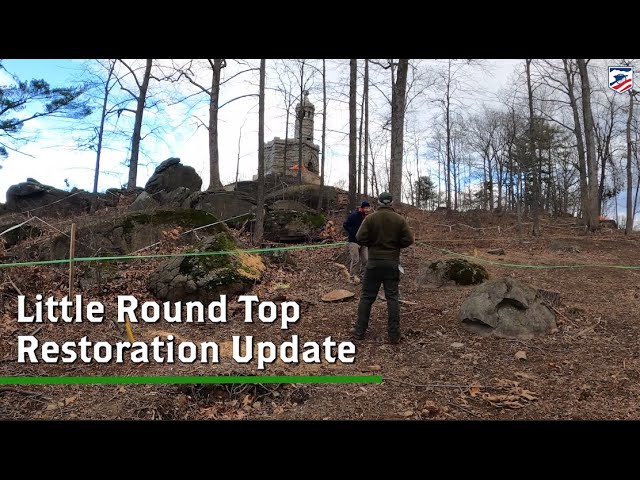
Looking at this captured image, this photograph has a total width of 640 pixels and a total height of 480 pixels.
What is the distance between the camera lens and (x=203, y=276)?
8.06m

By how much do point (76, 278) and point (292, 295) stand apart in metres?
4.43

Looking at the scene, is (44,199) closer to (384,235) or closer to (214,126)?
(214,126)

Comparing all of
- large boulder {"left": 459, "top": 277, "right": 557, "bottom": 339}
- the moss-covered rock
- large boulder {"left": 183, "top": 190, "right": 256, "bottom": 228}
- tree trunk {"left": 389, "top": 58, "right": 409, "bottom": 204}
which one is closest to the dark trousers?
large boulder {"left": 459, "top": 277, "right": 557, "bottom": 339}

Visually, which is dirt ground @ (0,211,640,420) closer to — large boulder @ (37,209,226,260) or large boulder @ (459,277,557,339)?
large boulder @ (459,277,557,339)

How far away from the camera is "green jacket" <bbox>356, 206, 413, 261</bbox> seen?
20.0ft

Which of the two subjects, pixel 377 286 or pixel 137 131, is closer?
pixel 377 286

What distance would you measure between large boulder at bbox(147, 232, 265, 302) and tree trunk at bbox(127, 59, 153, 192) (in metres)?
15.7

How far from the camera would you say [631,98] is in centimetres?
2025

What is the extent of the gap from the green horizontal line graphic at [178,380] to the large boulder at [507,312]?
2.21 metres

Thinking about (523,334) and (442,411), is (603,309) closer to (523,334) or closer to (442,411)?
(523,334)

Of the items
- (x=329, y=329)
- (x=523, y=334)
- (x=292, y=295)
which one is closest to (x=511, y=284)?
(x=523, y=334)

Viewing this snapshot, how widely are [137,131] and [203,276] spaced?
18.3 meters

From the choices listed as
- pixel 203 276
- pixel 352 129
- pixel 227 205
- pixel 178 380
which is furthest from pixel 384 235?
pixel 227 205

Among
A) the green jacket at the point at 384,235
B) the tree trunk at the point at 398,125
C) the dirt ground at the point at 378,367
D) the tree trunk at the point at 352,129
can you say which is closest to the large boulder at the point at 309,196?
the tree trunk at the point at 352,129
